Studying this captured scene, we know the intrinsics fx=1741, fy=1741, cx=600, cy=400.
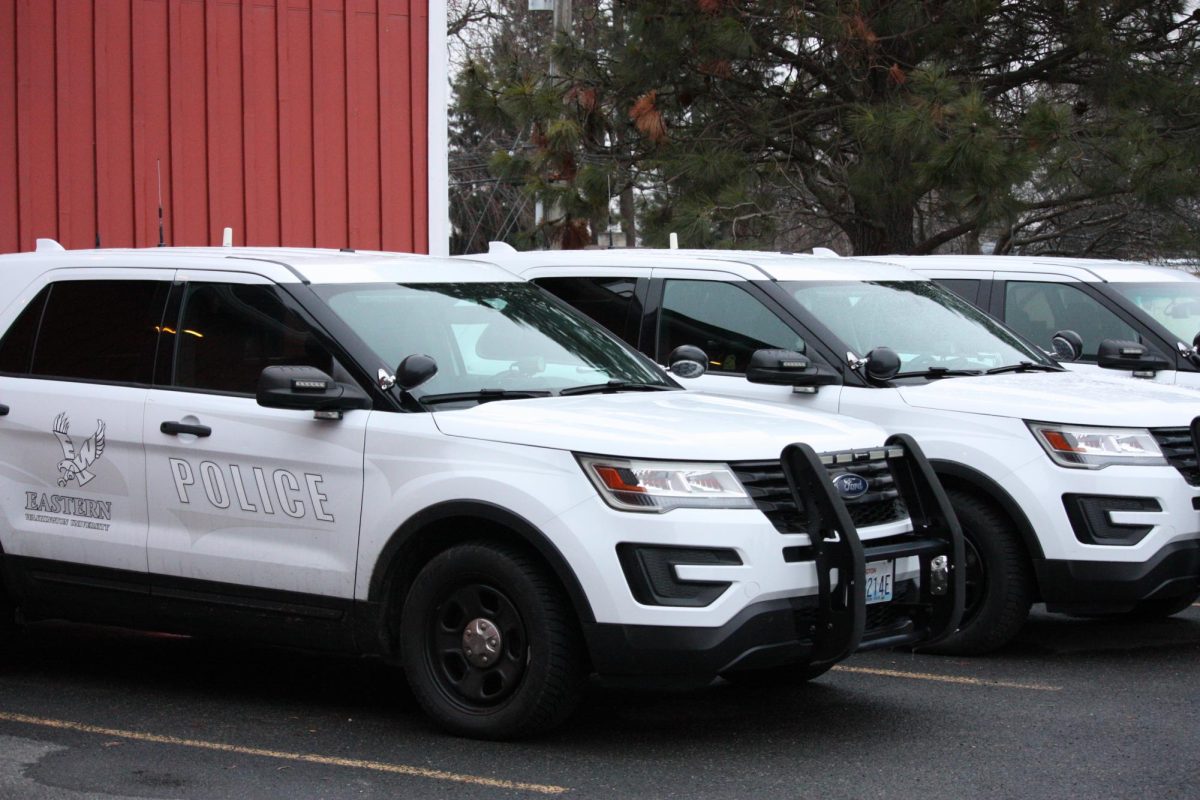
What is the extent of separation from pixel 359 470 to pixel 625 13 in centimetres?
1259

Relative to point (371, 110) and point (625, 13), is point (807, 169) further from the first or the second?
point (371, 110)

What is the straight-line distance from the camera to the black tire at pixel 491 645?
5.93 m

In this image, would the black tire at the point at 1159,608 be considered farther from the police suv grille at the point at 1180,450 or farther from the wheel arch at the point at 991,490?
the wheel arch at the point at 991,490

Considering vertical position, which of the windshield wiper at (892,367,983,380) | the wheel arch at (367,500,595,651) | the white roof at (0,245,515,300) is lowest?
the wheel arch at (367,500,595,651)

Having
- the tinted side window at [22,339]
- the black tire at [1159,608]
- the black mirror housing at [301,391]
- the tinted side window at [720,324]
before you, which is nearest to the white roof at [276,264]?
the tinted side window at [22,339]

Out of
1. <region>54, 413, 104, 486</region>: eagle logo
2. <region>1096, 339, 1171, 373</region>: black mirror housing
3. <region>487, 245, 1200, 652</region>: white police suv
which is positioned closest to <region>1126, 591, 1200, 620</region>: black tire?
<region>487, 245, 1200, 652</region>: white police suv

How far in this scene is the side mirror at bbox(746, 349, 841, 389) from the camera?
8.13 meters

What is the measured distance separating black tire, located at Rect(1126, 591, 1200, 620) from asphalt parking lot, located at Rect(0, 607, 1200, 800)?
1.97 ft

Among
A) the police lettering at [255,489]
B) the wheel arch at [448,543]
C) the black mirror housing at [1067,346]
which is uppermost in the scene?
the black mirror housing at [1067,346]

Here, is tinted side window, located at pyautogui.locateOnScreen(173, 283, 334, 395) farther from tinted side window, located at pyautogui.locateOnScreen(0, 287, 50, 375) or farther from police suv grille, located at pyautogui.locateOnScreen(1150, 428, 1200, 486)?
police suv grille, located at pyautogui.locateOnScreen(1150, 428, 1200, 486)

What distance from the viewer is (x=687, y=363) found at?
7.97 meters

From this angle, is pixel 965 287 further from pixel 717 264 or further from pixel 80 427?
pixel 80 427

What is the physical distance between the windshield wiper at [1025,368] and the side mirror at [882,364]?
0.66 meters

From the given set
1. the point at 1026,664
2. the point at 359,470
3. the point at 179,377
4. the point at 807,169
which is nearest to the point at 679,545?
the point at 359,470
